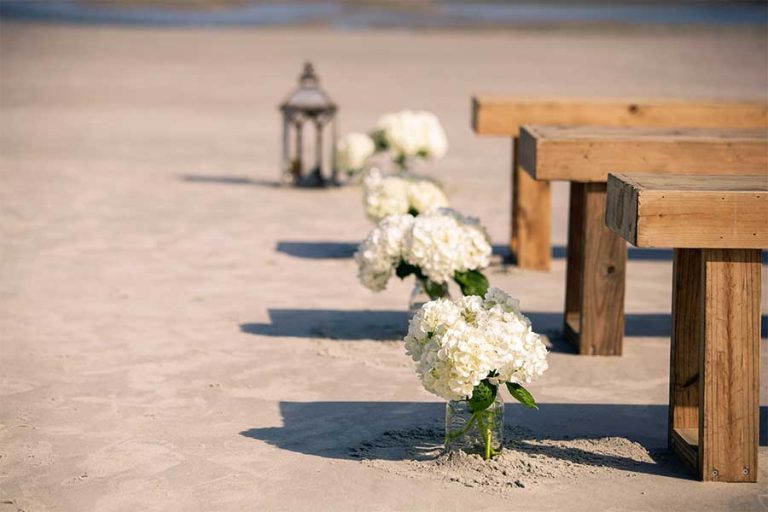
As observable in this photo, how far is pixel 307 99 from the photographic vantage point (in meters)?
12.8

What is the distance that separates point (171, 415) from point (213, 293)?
2.49 meters

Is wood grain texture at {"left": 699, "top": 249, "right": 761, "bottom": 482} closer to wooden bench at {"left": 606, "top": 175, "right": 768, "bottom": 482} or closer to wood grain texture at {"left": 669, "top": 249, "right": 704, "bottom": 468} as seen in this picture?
wooden bench at {"left": 606, "top": 175, "right": 768, "bottom": 482}

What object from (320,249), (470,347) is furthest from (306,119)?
(470,347)

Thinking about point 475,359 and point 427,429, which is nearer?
point 475,359

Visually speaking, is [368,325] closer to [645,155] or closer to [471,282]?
[471,282]

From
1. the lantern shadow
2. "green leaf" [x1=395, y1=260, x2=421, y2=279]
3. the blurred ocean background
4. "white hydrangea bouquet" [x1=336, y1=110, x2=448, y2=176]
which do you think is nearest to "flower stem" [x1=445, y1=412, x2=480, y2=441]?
"green leaf" [x1=395, y1=260, x2=421, y2=279]

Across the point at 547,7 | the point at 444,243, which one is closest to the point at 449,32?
the point at 547,7

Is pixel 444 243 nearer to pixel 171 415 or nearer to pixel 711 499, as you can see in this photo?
pixel 171 415

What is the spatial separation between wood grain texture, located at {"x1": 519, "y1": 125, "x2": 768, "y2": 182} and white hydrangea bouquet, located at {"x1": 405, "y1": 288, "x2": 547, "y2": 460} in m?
1.86

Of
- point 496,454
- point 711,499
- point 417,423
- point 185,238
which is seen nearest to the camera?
point 711,499

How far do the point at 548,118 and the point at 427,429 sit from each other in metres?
3.68

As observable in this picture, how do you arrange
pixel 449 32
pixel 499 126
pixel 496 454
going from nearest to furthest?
pixel 496 454 → pixel 499 126 → pixel 449 32

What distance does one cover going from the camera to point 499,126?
29.4 ft

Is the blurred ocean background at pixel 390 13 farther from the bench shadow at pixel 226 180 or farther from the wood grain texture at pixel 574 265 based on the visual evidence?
the wood grain texture at pixel 574 265
